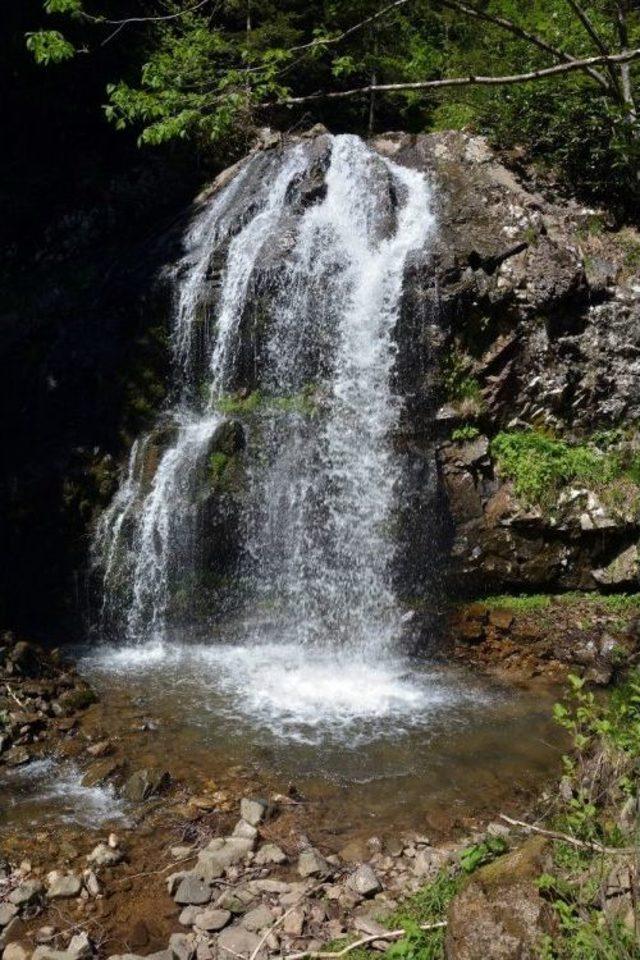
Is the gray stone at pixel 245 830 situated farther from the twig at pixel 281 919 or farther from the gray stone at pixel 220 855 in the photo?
the twig at pixel 281 919

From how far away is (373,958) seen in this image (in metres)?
3.47

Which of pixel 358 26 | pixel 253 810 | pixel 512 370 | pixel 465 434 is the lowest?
pixel 253 810

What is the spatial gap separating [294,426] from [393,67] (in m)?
9.45

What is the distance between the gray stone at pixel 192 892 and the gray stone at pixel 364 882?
2.95 feet

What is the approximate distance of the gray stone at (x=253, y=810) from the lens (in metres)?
5.13

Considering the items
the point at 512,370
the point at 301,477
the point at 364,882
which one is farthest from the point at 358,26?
the point at 512,370

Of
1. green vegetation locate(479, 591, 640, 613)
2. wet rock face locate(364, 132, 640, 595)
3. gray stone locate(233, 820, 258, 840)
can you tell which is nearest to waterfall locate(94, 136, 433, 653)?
wet rock face locate(364, 132, 640, 595)

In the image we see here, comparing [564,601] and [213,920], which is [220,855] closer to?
[213,920]

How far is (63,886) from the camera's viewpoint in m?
4.38

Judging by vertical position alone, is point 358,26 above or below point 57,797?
above

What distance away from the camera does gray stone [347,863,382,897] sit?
14.0 ft

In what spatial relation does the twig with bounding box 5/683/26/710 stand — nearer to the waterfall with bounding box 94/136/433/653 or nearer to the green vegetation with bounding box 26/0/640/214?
the waterfall with bounding box 94/136/433/653

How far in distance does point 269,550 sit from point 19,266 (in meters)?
10.5

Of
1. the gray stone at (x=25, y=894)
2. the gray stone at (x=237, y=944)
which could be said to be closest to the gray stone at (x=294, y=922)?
the gray stone at (x=237, y=944)
